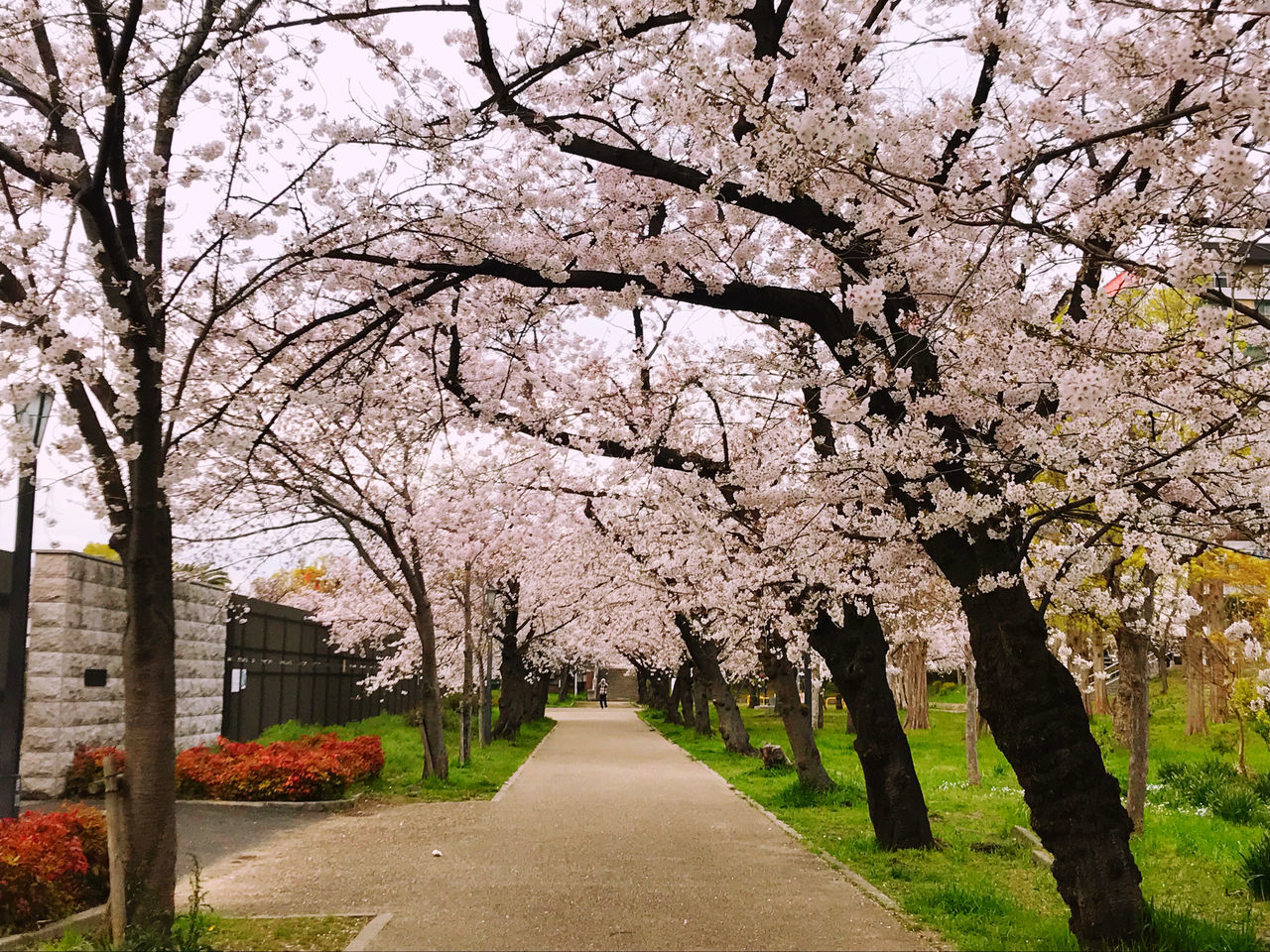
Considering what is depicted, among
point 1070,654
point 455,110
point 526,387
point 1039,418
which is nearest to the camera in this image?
point 455,110

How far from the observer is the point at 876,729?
402 inches

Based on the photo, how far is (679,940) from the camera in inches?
257

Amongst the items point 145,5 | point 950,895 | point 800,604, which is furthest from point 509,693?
point 145,5

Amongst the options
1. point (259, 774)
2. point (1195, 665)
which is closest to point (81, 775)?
point (259, 774)

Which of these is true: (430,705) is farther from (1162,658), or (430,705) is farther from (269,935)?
(1162,658)

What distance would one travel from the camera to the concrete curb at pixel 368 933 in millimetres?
6152

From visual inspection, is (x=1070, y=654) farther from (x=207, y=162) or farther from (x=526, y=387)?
(x=207, y=162)

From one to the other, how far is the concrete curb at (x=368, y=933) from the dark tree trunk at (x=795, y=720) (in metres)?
8.31

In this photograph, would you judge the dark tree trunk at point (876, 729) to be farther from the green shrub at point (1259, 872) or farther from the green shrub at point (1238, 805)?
the green shrub at point (1238, 805)

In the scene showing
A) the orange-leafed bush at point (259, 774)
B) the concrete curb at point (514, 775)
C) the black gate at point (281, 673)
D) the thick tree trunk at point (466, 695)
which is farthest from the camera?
the thick tree trunk at point (466, 695)

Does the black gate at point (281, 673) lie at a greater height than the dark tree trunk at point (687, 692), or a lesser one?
Answer: greater

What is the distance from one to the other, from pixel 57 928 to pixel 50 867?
408mm

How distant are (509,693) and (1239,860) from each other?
71.2 feet

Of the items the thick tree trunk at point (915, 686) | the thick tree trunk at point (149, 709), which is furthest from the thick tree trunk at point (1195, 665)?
the thick tree trunk at point (149, 709)
